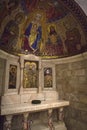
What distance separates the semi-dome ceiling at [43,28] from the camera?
432 centimetres

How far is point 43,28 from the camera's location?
217 inches

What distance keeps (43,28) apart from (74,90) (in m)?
3.00

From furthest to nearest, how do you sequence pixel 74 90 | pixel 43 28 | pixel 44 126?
pixel 43 28 → pixel 74 90 → pixel 44 126

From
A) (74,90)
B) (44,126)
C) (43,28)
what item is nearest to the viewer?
(44,126)

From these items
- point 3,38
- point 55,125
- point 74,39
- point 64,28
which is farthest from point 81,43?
point 55,125

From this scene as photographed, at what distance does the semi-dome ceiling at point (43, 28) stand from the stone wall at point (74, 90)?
629mm

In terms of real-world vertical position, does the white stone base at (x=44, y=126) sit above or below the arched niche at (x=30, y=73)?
below

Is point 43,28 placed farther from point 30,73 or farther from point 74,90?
point 74,90

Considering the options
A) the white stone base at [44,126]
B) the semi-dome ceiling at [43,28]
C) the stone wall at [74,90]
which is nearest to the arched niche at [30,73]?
the semi-dome ceiling at [43,28]

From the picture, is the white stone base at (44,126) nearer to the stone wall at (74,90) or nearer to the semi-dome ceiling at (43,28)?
the stone wall at (74,90)

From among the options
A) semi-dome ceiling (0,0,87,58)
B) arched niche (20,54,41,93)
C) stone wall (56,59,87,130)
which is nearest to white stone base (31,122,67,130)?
stone wall (56,59,87,130)

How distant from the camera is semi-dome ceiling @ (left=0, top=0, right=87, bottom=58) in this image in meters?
4.32

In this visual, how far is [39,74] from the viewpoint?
18.6ft

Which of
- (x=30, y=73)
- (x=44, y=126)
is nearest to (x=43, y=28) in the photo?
(x=30, y=73)
